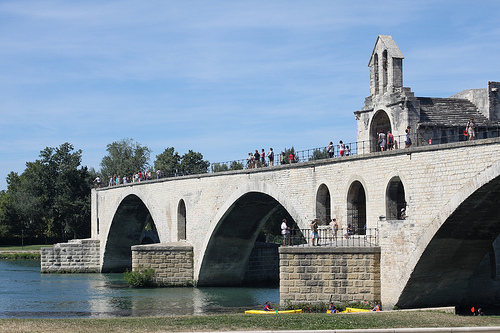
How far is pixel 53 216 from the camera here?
7888 centimetres

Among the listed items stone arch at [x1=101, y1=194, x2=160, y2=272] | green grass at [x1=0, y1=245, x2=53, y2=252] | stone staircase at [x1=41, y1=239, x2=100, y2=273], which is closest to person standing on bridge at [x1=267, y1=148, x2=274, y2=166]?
stone arch at [x1=101, y1=194, x2=160, y2=272]

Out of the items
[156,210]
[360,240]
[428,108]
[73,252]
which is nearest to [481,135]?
[428,108]

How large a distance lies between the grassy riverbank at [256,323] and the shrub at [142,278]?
68.0ft

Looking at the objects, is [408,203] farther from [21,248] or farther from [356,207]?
[21,248]

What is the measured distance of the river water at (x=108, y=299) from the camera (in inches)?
1169

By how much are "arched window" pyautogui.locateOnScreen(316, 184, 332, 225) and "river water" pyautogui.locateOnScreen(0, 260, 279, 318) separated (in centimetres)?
499

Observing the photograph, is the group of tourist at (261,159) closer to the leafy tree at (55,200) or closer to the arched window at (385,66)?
the arched window at (385,66)

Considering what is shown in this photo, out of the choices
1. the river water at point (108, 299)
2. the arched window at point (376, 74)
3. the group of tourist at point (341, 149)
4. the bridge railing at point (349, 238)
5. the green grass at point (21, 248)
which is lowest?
the river water at point (108, 299)

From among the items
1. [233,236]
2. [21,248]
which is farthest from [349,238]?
[21,248]

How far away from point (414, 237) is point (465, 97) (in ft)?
36.4

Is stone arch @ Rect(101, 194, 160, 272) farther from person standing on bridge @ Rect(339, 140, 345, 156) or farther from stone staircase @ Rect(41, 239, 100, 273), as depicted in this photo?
person standing on bridge @ Rect(339, 140, 345, 156)

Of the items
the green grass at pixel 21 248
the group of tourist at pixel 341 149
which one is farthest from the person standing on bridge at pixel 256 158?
the green grass at pixel 21 248

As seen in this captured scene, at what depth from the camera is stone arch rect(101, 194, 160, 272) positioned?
56.6m

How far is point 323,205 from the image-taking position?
100.0ft
